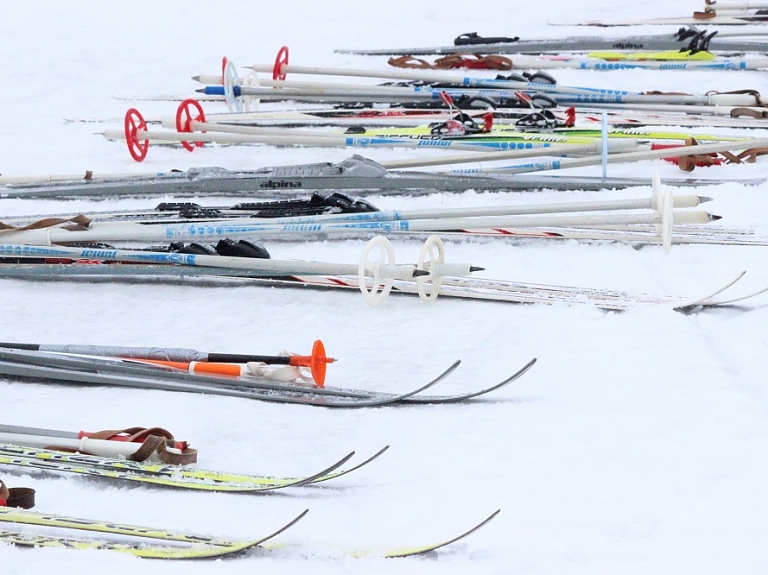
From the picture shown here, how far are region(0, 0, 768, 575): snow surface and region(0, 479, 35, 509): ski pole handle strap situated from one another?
0.04 meters

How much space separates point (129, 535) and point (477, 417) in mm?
1074

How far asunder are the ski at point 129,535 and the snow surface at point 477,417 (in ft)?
0.11

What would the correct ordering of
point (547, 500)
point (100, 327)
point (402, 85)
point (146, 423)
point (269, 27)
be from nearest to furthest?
point (547, 500)
point (146, 423)
point (100, 327)
point (402, 85)
point (269, 27)

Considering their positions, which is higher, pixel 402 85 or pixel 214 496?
pixel 402 85

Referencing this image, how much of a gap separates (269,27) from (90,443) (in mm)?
7122

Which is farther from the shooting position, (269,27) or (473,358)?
(269,27)

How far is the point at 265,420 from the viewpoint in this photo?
10.2ft

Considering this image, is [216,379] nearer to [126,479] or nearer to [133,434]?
[133,434]

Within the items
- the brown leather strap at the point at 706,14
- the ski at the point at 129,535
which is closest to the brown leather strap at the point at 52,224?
the ski at the point at 129,535

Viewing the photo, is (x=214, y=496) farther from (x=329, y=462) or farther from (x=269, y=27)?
(x=269, y=27)

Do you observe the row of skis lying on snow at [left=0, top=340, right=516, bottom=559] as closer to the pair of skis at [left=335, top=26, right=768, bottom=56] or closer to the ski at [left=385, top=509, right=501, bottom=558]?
the ski at [left=385, top=509, right=501, bottom=558]

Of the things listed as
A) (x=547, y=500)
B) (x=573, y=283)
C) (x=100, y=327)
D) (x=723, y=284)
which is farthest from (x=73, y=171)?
(x=547, y=500)

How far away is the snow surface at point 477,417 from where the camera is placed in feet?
7.82

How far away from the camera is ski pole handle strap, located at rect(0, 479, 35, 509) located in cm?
252
